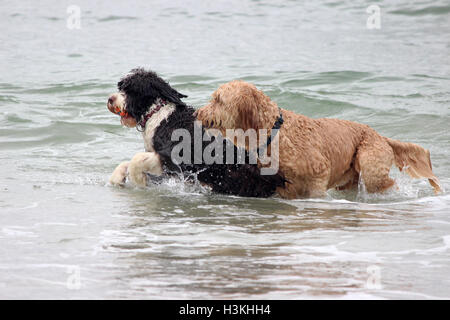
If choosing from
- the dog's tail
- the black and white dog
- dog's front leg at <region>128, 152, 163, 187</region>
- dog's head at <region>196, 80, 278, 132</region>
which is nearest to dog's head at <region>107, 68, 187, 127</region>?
the black and white dog

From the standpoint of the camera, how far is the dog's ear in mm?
6277

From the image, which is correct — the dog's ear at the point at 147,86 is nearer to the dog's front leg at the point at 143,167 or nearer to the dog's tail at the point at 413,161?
the dog's front leg at the point at 143,167

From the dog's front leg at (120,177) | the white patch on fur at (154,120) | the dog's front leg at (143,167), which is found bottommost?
the dog's front leg at (120,177)

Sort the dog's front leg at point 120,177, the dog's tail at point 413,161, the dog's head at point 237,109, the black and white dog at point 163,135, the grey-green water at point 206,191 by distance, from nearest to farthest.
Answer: the grey-green water at point 206,191 < the dog's head at point 237,109 < the black and white dog at point 163,135 < the dog's front leg at point 120,177 < the dog's tail at point 413,161

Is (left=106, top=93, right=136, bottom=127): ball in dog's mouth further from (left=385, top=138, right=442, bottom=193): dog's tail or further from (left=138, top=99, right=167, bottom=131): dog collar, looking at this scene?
(left=385, top=138, right=442, bottom=193): dog's tail

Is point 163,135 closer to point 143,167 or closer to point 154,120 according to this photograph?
point 154,120

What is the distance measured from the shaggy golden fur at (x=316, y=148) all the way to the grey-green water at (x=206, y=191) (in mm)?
199

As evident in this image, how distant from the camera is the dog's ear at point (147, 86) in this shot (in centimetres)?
628

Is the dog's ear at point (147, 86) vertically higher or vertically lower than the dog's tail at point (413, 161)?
higher

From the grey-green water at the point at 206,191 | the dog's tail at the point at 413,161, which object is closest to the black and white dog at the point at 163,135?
the grey-green water at the point at 206,191

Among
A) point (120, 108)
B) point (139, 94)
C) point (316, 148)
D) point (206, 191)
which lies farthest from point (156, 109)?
point (316, 148)

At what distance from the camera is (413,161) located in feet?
23.2

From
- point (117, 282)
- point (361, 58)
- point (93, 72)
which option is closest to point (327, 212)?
point (117, 282)

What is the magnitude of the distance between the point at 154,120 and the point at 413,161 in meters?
2.86
